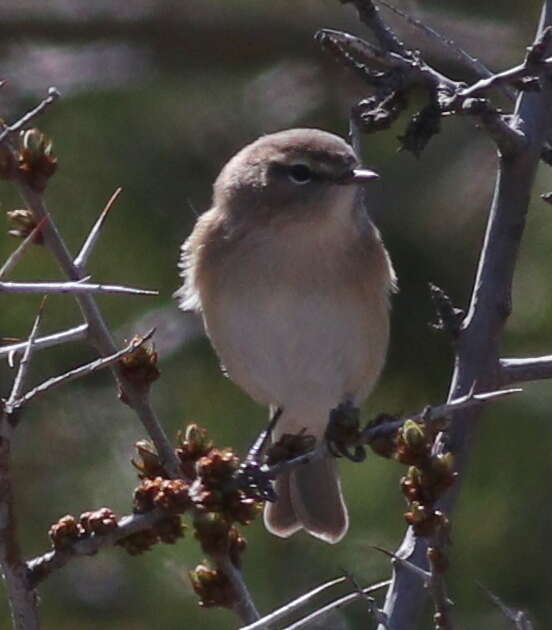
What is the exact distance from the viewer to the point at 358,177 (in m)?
3.98

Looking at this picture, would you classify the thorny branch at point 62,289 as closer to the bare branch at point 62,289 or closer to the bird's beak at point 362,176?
the bare branch at point 62,289

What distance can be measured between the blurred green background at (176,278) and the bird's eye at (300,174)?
694 mm

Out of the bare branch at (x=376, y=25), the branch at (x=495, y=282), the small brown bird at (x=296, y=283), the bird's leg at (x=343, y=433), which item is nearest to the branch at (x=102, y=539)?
the bird's leg at (x=343, y=433)

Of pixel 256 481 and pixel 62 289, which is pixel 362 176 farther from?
Answer: pixel 62 289

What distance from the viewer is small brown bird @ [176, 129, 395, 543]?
4.04m

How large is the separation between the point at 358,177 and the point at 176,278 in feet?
3.75

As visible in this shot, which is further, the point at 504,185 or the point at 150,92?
the point at 150,92

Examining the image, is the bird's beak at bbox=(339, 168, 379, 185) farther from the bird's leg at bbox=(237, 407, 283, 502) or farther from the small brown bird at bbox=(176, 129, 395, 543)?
the bird's leg at bbox=(237, 407, 283, 502)

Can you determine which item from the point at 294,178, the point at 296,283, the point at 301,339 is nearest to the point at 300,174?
the point at 294,178

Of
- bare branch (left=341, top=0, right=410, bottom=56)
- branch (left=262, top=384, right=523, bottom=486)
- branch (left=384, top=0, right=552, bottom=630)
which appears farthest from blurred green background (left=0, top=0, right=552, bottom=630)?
bare branch (left=341, top=0, right=410, bottom=56)

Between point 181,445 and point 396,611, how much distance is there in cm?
51

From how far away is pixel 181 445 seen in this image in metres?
2.82

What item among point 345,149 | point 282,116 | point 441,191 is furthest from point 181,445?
point 282,116

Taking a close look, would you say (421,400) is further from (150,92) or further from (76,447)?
(150,92)
